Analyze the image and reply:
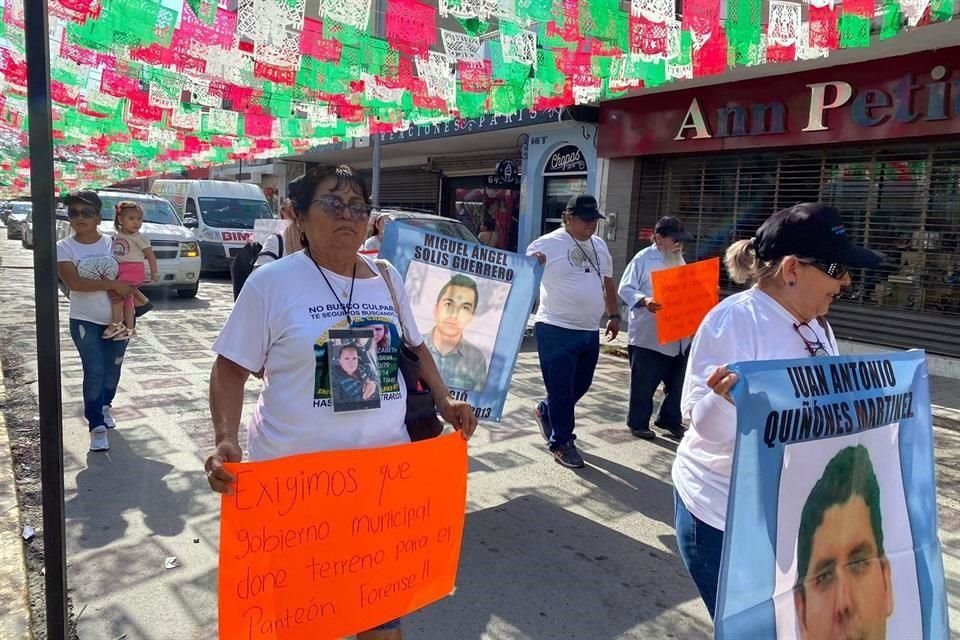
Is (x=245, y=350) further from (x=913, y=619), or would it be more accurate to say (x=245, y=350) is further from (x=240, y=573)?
(x=913, y=619)

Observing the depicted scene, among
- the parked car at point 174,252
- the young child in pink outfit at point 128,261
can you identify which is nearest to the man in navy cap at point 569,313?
the young child in pink outfit at point 128,261

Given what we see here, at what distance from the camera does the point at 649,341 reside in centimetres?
580

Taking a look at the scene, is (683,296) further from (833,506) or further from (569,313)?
(833,506)

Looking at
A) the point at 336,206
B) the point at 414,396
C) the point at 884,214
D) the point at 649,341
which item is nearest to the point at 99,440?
the point at 414,396

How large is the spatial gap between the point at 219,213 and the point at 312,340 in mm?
16668

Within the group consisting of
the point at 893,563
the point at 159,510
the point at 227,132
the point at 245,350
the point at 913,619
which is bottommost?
the point at 159,510

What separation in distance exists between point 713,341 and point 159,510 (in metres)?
3.45

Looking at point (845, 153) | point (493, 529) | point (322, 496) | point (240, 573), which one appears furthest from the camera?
point (845, 153)

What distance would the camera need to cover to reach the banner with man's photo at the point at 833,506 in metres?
1.80

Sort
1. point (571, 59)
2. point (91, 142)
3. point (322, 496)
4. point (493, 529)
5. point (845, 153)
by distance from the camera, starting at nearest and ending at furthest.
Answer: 1. point (322, 496)
2. point (493, 529)
3. point (571, 59)
4. point (845, 153)
5. point (91, 142)

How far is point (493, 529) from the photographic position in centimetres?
414

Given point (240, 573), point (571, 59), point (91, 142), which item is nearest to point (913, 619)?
point (240, 573)

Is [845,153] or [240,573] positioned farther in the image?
[845,153]

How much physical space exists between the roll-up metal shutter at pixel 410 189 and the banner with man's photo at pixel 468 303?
16418mm
